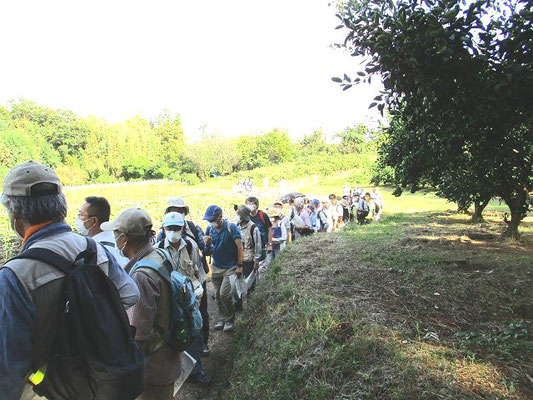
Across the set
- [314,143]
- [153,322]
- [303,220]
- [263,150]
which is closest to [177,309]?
[153,322]

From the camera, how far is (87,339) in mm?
1599

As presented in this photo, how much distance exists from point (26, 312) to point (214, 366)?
3.70 meters

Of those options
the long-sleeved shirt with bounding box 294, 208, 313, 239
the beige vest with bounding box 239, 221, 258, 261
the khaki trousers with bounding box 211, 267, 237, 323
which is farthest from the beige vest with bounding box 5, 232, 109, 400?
the long-sleeved shirt with bounding box 294, 208, 313, 239

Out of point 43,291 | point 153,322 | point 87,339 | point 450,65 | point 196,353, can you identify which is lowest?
point 196,353

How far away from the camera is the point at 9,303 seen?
4.57 feet

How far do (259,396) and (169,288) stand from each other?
139 cm

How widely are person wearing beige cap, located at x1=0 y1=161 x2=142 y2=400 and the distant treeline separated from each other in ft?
161

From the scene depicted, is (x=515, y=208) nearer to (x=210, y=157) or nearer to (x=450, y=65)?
(x=450, y=65)

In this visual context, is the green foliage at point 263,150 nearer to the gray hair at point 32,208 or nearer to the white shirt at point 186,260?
the white shirt at point 186,260

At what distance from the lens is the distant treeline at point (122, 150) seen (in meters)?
50.6

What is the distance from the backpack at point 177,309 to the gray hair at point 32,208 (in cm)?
89

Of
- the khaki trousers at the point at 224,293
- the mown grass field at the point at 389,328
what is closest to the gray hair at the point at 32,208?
the mown grass field at the point at 389,328

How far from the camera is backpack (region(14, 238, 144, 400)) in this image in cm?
154

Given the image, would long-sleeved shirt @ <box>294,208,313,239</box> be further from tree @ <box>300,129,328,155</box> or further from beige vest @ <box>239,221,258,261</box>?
tree @ <box>300,129,328,155</box>
